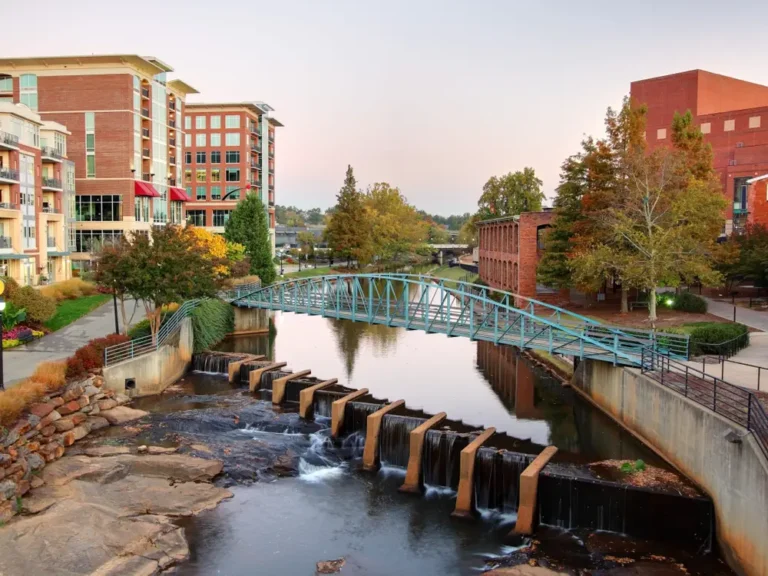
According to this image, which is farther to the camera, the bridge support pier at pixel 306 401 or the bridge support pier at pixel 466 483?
the bridge support pier at pixel 306 401

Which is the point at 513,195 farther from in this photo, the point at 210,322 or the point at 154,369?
the point at 154,369

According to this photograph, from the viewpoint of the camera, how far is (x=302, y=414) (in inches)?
1109

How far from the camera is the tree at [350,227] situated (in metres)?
92.0

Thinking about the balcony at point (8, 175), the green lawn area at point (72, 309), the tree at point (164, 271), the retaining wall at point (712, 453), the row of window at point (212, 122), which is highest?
the row of window at point (212, 122)

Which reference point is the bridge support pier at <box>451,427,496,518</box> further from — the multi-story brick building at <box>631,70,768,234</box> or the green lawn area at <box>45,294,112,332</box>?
the multi-story brick building at <box>631,70,768,234</box>

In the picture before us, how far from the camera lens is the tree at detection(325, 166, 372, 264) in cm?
9200

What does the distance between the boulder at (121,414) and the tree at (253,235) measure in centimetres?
3287

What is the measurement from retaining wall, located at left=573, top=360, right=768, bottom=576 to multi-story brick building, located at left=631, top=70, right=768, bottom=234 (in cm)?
4484

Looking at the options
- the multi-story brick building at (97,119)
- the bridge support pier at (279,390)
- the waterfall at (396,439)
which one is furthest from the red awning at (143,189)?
the waterfall at (396,439)

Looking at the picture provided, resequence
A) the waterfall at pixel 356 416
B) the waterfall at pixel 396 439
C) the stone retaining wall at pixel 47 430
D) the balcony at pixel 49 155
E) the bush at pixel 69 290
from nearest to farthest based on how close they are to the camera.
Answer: the stone retaining wall at pixel 47 430 < the waterfall at pixel 396 439 < the waterfall at pixel 356 416 < the bush at pixel 69 290 < the balcony at pixel 49 155

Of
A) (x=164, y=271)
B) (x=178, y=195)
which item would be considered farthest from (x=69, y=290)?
(x=178, y=195)

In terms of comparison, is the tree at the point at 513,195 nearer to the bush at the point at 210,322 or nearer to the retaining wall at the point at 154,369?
the bush at the point at 210,322

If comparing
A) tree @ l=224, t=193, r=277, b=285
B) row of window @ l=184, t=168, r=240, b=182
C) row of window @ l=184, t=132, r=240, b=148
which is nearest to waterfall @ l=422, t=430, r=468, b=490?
tree @ l=224, t=193, r=277, b=285

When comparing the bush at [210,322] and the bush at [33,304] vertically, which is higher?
the bush at [33,304]
